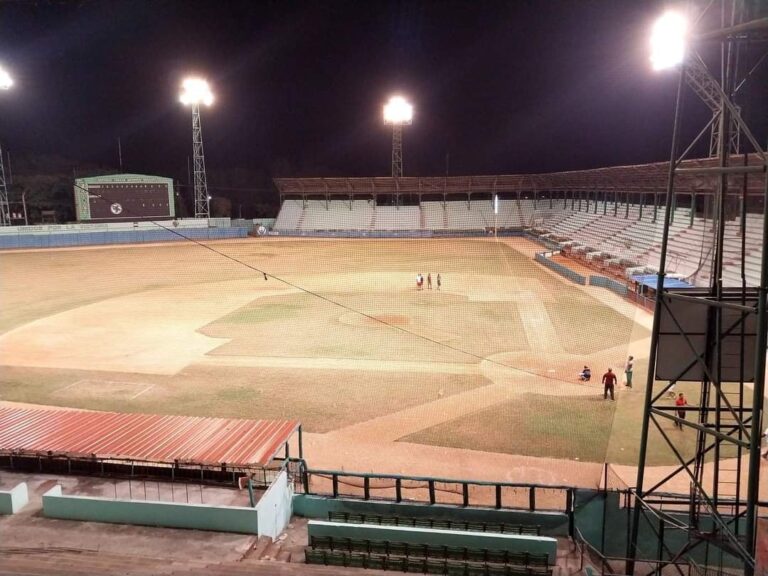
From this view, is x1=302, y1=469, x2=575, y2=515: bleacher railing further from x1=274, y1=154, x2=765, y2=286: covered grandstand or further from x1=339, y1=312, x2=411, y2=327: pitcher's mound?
x1=274, y1=154, x2=765, y2=286: covered grandstand

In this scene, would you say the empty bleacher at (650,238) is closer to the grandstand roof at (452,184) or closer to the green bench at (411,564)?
the grandstand roof at (452,184)

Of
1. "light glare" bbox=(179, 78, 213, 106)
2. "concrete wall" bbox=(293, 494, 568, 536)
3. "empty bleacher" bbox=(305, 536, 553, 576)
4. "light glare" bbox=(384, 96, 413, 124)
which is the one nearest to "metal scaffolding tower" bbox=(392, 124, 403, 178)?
"light glare" bbox=(384, 96, 413, 124)

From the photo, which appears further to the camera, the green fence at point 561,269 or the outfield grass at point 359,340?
the green fence at point 561,269

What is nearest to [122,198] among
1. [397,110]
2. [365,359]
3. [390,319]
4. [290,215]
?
[290,215]

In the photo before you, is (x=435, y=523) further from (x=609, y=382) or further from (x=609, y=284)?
(x=609, y=284)

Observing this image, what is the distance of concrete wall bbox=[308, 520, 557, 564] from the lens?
23.5ft

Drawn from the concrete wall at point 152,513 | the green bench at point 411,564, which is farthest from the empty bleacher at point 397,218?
the green bench at point 411,564

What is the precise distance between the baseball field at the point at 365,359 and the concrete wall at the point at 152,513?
3038 millimetres

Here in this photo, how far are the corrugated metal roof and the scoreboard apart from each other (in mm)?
42845

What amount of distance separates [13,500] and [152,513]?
6.92 feet

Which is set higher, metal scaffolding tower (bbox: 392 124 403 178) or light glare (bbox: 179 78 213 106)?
light glare (bbox: 179 78 213 106)

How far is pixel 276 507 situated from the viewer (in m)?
8.04

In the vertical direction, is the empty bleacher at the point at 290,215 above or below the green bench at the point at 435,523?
above

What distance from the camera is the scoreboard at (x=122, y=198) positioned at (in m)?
48.4
